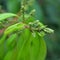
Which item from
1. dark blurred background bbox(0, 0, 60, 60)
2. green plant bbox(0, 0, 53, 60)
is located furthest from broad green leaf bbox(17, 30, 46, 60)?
dark blurred background bbox(0, 0, 60, 60)

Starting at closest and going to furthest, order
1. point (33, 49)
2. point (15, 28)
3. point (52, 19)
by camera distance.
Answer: point (15, 28)
point (33, 49)
point (52, 19)

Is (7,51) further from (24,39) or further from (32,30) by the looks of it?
(32,30)

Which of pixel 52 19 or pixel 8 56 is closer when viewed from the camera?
pixel 8 56

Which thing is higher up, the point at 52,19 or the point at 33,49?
the point at 33,49

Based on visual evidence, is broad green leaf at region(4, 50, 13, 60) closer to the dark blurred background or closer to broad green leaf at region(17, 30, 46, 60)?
broad green leaf at region(17, 30, 46, 60)

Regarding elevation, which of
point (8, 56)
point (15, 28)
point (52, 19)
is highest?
point (15, 28)

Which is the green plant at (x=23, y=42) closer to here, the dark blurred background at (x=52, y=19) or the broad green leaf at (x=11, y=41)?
the broad green leaf at (x=11, y=41)

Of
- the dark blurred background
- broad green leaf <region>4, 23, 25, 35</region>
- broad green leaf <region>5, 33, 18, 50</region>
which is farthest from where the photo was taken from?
the dark blurred background

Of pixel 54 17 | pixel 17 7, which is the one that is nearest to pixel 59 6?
pixel 54 17

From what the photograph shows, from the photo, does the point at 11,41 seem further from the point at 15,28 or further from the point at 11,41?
the point at 15,28

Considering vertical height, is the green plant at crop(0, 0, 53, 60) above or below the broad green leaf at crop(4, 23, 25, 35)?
below

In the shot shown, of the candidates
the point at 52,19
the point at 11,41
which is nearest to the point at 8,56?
the point at 11,41

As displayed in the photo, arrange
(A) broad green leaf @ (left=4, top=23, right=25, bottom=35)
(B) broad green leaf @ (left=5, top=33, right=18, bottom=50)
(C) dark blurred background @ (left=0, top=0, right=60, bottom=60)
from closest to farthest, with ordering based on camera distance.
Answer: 1. (A) broad green leaf @ (left=4, top=23, right=25, bottom=35)
2. (B) broad green leaf @ (left=5, top=33, right=18, bottom=50)
3. (C) dark blurred background @ (left=0, top=0, right=60, bottom=60)
